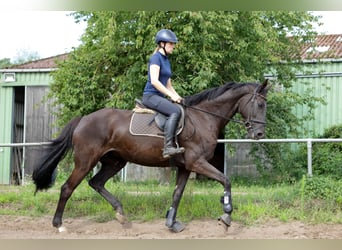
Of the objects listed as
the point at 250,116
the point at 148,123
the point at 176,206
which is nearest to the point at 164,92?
the point at 148,123

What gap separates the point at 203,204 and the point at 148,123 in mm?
1948

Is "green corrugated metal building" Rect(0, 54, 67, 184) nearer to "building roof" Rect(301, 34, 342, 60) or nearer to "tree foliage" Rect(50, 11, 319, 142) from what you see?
"tree foliage" Rect(50, 11, 319, 142)

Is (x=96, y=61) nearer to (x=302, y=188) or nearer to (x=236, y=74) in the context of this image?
(x=236, y=74)

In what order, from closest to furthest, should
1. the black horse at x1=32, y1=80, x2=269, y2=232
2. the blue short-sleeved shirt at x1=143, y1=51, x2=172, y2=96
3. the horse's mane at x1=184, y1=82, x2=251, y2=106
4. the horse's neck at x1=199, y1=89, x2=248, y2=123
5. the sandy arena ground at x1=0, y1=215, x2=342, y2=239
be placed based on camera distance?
the sandy arena ground at x1=0, y1=215, x2=342, y2=239 → the blue short-sleeved shirt at x1=143, y1=51, x2=172, y2=96 → the black horse at x1=32, y1=80, x2=269, y2=232 → the horse's neck at x1=199, y1=89, x2=248, y2=123 → the horse's mane at x1=184, y1=82, x2=251, y2=106

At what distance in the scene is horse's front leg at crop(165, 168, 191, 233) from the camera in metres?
7.29

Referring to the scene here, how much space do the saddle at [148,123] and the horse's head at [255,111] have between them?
1.02 meters

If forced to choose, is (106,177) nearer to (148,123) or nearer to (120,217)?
(120,217)

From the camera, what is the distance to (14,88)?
71.7 feet

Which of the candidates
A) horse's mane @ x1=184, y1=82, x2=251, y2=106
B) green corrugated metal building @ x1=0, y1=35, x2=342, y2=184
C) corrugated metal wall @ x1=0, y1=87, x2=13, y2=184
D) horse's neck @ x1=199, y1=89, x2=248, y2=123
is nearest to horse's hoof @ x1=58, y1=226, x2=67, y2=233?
horse's mane @ x1=184, y1=82, x2=251, y2=106

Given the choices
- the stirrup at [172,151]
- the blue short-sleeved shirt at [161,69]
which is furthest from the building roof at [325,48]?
the stirrup at [172,151]

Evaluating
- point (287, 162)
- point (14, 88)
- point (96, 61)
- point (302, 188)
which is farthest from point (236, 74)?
point (14, 88)

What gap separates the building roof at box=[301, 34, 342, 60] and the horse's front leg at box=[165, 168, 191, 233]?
1072 cm

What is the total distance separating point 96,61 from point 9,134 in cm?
918

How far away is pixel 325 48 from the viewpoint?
73.7 feet
